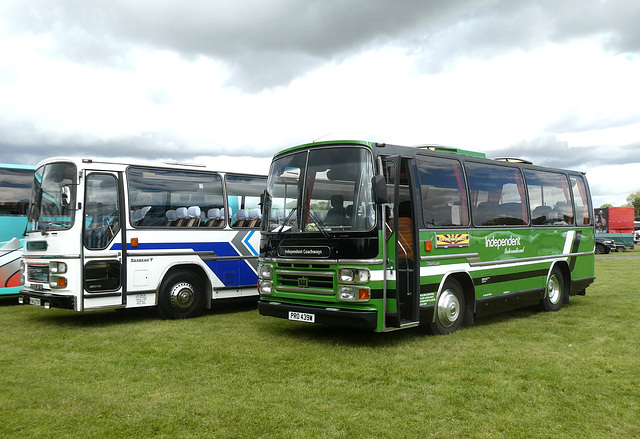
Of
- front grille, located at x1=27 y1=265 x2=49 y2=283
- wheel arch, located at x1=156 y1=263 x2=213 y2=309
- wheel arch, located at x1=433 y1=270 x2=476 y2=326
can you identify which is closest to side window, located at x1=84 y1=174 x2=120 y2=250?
front grille, located at x1=27 y1=265 x2=49 y2=283

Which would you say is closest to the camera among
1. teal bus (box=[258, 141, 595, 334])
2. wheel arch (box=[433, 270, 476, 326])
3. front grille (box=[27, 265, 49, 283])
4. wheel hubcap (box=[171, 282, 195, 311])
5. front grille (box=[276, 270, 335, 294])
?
teal bus (box=[258, 141, 595, 334])

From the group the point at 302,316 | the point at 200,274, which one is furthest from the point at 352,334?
the point at 200,274

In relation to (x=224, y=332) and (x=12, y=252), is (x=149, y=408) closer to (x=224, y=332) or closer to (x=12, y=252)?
(x=224, y=332)

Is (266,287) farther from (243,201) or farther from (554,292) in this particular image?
(554,292)

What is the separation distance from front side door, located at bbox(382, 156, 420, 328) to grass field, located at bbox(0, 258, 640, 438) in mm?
607

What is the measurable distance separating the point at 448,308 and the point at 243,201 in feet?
17.9

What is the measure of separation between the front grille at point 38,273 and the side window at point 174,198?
1.78 m

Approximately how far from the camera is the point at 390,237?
8.41 meters

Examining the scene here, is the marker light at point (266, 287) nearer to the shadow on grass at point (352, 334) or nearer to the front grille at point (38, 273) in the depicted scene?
the shadow on grass at point (352, 334)

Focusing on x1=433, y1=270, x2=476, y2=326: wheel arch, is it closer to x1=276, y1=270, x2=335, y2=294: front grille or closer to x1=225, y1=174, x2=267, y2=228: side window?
x1=276, y1=270, x2=335, y2=294: front grille

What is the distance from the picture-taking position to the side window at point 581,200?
44.9ft

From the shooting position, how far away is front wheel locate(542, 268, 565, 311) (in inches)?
489

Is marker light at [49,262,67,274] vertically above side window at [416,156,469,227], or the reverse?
side window at [416,156,469,227]

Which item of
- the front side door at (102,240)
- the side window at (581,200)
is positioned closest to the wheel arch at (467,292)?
the side window at (581,200)
